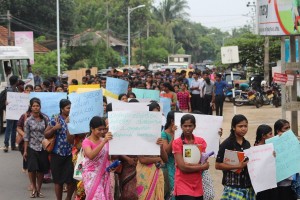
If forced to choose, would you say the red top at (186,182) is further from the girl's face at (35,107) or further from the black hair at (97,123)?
the girl's face at (35,107)

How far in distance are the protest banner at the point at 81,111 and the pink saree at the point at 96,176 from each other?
1328 mm

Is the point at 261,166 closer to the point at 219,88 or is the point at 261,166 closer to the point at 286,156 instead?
the point at 286,156

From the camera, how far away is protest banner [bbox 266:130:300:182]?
721 centimetres

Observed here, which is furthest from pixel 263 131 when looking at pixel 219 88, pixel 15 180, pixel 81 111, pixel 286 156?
pixel 219 88

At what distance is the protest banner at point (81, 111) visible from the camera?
8859 mm

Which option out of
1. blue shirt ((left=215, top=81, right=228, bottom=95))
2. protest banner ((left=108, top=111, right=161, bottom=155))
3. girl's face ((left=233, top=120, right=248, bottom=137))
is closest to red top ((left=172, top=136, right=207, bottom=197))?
protest banner ((left=108, top=111, right=161, bottom=155))

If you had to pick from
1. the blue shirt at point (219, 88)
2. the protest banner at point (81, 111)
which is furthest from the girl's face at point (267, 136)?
the blue shirt at point (219, 88)

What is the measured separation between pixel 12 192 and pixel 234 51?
20.9 metres

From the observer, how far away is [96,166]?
24.7 feet

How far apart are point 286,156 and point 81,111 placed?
2.73 metres

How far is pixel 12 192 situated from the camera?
11125 millimetres

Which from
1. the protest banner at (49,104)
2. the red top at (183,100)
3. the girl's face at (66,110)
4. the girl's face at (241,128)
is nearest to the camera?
the girl's face at (241,128)

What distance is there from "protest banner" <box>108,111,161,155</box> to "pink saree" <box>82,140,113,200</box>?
1.04 ft

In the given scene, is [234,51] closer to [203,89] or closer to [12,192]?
[203,89]
